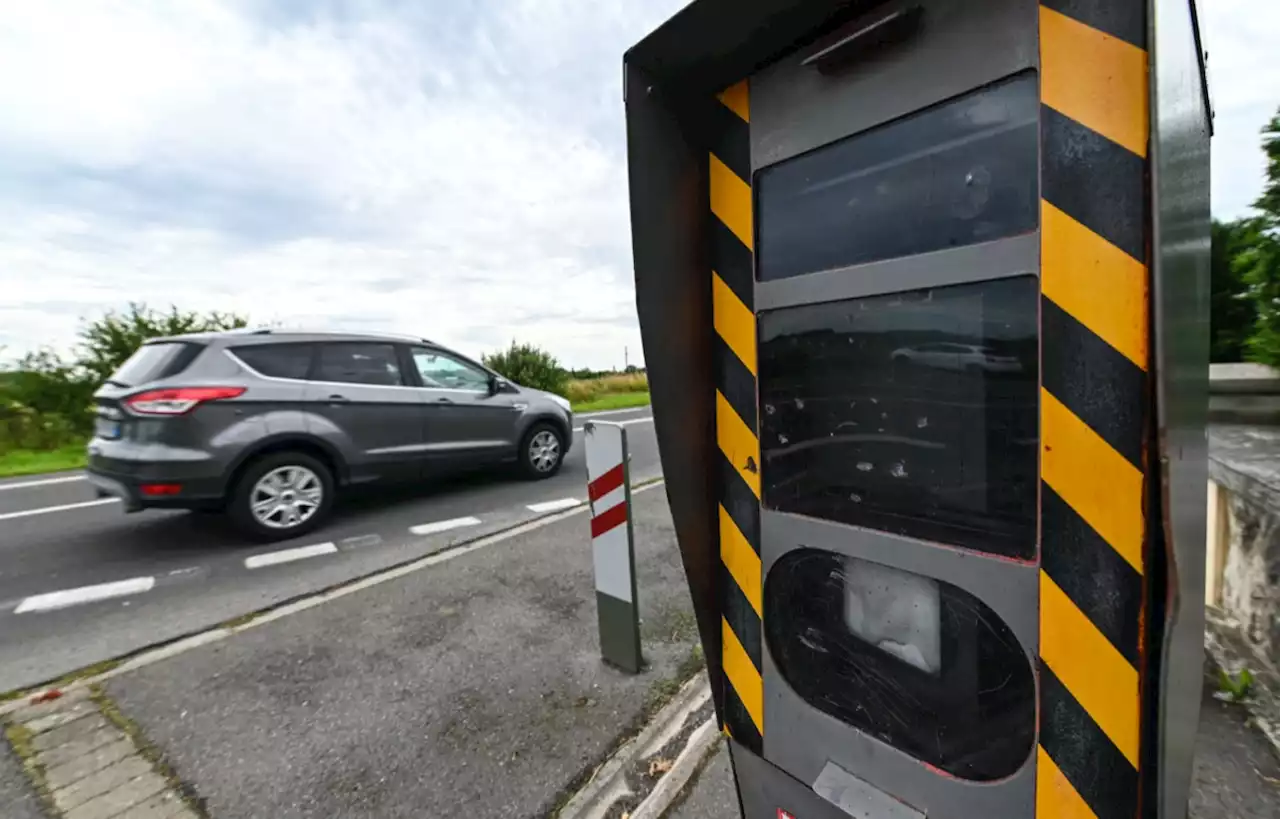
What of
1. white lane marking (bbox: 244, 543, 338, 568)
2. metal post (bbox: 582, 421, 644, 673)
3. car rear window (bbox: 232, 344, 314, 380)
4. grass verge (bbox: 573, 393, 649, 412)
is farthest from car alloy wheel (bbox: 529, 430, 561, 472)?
grass verge (bbox: 573, 393, 649, 412)

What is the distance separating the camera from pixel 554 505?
5922mm

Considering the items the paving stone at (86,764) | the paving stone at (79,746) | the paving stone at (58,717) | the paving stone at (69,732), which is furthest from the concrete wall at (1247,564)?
the paving stone at (58,717)

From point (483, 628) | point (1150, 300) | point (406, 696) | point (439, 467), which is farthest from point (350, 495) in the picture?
point (1150, 300)

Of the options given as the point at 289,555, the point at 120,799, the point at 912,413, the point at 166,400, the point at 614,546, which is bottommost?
the point at 120,799

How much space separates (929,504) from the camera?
1103 millimetres

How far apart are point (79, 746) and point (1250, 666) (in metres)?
4.60

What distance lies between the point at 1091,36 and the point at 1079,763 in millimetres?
1084

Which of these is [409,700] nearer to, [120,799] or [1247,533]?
[120,799]

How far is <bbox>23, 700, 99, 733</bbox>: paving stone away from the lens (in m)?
2.39

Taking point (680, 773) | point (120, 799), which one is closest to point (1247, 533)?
point (680, 773)

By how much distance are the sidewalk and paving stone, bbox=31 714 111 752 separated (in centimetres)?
1

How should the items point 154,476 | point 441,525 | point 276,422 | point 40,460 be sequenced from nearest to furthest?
point 154,476
point 276,422
point 441,525
point 40,460

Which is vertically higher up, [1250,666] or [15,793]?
[15,793]

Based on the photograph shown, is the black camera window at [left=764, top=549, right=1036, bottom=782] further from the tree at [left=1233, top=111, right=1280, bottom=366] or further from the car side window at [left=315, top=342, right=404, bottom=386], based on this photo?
the car side window at [left=315, top=342, right=404, bottom=386]
